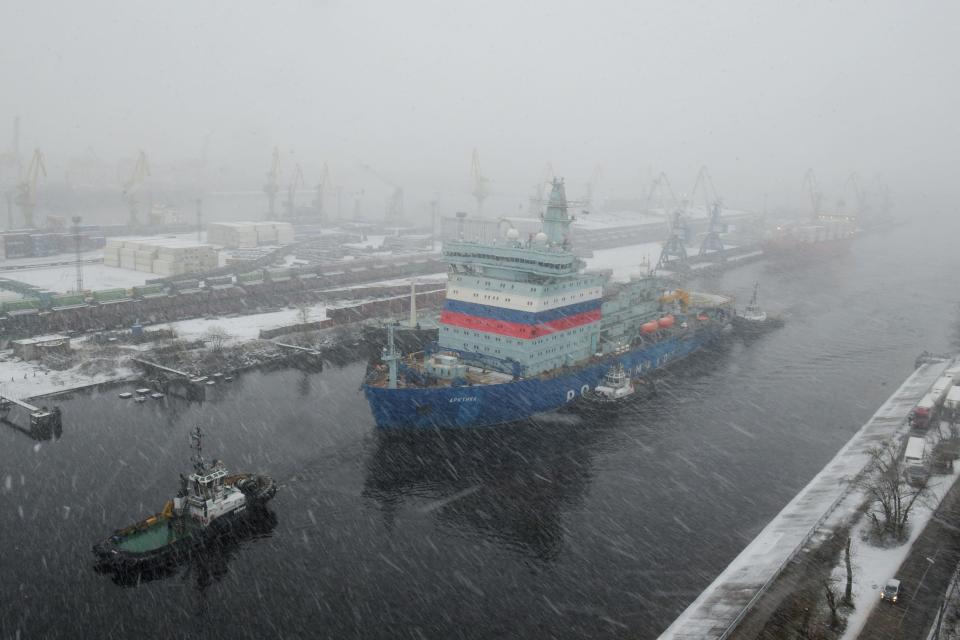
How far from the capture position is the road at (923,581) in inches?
481

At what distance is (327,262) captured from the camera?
58.2 meters

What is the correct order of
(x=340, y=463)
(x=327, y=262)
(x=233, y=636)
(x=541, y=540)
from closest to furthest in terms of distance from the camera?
(x=233, y=636) → (x=541, y=540) → (x=340, y=463) → (x=327, y=262)

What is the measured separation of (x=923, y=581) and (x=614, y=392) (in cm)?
1370

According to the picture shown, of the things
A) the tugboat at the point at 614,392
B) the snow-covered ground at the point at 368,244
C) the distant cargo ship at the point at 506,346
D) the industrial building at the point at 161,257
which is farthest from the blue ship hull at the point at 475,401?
the snow-covered ground at the point at 368,244

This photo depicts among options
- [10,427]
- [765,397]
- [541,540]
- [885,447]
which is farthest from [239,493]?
[765,397]

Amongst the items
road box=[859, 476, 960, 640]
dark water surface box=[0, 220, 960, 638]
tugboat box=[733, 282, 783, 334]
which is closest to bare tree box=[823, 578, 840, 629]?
road box=[859, 476, 960, 640]

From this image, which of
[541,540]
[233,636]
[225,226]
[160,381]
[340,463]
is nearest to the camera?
[233,636]

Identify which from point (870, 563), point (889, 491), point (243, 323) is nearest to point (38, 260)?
point (243, 323)

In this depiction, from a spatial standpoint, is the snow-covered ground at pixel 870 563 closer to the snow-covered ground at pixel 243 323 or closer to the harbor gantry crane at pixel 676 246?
the snow-covered ground at pixel 243 323

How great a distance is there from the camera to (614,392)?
26703 millimetres

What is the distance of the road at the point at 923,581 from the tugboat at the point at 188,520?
13356 millimetres

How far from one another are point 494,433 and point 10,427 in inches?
594

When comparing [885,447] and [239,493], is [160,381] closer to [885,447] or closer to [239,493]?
[239,493]

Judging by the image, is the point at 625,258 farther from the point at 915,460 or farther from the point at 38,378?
the point at 38,378
